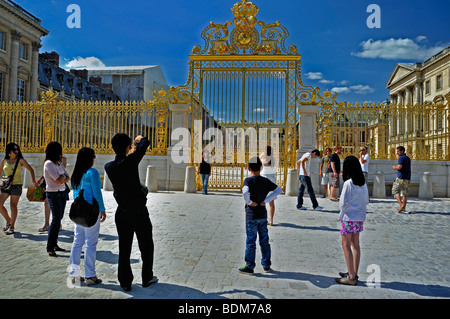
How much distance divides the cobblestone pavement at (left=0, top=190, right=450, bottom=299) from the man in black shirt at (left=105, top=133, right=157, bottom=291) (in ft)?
0.82

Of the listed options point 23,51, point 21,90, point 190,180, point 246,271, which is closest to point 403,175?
point 246,271

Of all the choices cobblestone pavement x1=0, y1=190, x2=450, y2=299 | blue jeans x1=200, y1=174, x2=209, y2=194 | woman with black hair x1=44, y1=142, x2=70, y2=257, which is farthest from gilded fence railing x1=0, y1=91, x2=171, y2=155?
woman with black hair x1=44, y1=142, x2=70, y2=257

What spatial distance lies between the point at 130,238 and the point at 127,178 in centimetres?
66

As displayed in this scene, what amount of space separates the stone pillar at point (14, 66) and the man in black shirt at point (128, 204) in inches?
1328

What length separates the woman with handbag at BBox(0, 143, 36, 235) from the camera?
19.8 feet

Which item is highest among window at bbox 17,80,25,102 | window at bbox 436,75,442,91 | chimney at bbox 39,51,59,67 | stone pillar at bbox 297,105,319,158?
chimney at bbox 39,51,59,67

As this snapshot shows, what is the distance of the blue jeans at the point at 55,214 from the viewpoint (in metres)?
4.84

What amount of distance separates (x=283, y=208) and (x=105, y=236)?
191 inches

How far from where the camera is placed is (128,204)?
11.9 ft

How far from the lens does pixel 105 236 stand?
5.95m

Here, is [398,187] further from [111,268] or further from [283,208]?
[111,268]

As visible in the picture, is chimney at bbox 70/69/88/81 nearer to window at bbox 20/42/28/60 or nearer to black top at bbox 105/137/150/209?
window at bbox 20/42/28/60

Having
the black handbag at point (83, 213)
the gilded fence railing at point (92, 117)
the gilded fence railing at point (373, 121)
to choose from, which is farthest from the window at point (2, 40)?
the black handbag at point (83, 213)
